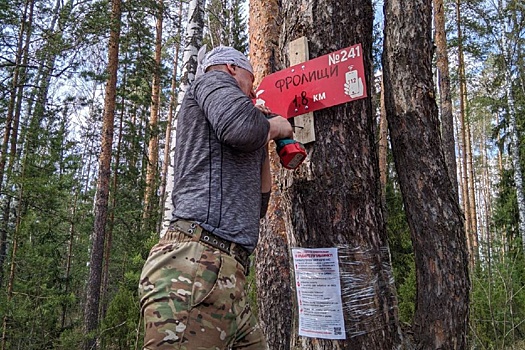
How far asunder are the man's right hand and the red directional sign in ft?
0.40

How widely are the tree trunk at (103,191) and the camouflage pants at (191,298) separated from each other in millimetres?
8569

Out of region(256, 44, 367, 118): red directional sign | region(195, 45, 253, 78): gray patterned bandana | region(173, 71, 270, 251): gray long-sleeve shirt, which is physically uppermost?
region(195, 45, 253, 78): gray patterned bandana

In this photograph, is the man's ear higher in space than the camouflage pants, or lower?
higher

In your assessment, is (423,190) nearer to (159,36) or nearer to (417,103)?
(417,103)

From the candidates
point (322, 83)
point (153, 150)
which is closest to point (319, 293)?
point (322, 83)

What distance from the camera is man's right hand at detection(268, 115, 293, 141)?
180cm

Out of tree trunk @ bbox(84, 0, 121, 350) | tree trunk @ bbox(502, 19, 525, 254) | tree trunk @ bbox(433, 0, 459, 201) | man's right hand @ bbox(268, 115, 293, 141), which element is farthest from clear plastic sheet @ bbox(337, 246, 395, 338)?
tree trunk @ bbox(502, 19, 525, 254)

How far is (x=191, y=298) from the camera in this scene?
159cm

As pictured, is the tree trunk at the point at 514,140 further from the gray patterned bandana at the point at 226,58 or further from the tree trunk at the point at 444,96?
the gray patterned bandana at the point at 226,58

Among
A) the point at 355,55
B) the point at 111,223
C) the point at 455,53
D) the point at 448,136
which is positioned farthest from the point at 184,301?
the point at 455,53

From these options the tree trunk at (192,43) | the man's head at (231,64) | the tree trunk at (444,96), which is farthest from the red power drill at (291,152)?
the tree trunk at (444,96)

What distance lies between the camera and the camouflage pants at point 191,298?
5.11 ft

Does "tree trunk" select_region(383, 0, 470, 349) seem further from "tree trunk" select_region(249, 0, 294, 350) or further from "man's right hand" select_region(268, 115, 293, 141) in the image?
"tree trunk" select_region(249, 0, 294, 350)

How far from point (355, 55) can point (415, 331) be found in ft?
4.21
